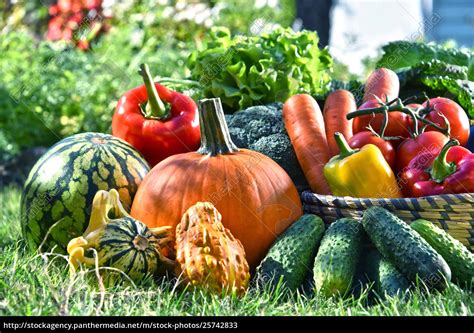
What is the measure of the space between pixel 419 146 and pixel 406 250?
0.84 m

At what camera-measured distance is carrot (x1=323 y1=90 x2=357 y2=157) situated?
4453 millimetres

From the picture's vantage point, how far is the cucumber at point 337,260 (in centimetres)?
342

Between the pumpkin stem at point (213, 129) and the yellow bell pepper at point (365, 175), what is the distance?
0.59 metres

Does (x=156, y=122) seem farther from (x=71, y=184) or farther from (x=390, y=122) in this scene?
(x=390, y=122)

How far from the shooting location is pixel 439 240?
350 centimetres

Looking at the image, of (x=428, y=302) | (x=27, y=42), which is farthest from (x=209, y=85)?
(x=27, y=42)

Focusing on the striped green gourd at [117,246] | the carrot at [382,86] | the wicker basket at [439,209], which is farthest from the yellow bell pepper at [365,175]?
the striped green gourd at [117,246]

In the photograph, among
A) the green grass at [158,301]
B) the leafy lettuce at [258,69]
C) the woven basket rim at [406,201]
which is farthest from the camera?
the leafy lettuce at [258,69]

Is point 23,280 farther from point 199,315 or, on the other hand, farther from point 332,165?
point 332,165

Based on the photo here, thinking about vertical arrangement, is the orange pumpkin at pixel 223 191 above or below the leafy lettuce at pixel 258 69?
below

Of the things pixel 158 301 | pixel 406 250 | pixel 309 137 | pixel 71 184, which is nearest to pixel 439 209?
pixel 406 250

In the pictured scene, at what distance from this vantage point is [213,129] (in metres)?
3.99

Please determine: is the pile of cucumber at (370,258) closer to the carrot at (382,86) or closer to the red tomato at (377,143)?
the red tomato at (377,143)
